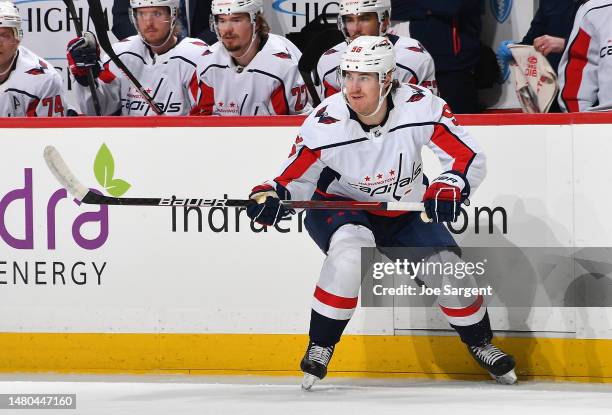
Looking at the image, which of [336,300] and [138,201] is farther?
[138,201]

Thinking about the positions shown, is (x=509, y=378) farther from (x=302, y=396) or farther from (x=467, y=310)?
(x=302, y=396)

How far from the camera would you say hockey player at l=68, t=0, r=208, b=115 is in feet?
19.2

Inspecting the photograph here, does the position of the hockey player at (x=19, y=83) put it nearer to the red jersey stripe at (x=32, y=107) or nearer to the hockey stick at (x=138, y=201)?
the red jersey stripe at (x=32, y=107)

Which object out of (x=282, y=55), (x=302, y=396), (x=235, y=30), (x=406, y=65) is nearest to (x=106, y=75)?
(x=235, y=30)

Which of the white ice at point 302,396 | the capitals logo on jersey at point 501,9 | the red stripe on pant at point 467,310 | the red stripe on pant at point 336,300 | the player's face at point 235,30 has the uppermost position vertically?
the capitals logo on jersey at point 501,9

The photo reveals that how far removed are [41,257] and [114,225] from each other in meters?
0.28

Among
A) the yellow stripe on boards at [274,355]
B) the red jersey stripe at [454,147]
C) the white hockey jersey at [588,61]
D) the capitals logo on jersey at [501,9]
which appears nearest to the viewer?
the red jersey stripe at [454,147]

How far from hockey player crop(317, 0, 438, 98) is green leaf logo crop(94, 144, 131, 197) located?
89cm

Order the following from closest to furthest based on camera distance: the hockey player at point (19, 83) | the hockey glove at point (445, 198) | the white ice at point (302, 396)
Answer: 1. the white ice at point (302, 396)
2. the hockey glove at point (445, 198)
3. the hockey player at point (19, 83)

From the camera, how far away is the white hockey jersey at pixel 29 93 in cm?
582

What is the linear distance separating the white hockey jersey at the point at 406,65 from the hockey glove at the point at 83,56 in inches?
35.4

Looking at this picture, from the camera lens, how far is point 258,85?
564 cm

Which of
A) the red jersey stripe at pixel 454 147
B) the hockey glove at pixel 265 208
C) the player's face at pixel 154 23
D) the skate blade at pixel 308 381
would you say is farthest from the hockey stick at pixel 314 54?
the skate blade at pixel 308 381

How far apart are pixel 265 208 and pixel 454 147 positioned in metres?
0.65
